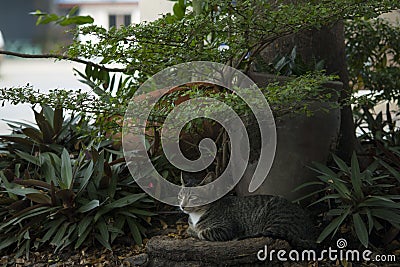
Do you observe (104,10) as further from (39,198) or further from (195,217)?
(195,217)

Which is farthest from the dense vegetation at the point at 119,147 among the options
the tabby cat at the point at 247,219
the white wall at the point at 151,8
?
the white wall at the point at 151,8

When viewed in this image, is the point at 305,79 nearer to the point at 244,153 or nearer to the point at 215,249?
the point at 244,153

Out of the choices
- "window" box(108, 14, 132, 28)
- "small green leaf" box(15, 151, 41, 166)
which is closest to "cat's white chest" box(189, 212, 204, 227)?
"small green leaf" box(15, 151, 41, 166)

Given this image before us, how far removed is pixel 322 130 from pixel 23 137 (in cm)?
156

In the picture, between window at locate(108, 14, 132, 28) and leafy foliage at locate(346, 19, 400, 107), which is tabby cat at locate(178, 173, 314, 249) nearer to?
leafy foliage at locate(346, 19, 400, 107)

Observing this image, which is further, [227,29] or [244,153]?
[244,153]

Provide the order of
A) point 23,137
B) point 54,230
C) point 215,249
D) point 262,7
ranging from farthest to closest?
1. point 23,137
2. point 54,230
3. point 262,7
4. point 215,249

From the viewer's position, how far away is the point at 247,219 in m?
2.16

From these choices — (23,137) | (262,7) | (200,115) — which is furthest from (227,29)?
(23,137)

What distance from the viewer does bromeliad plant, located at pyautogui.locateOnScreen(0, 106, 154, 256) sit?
7.88ft

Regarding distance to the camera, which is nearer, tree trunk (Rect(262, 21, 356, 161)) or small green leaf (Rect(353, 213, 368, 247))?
small green leaf (Rect(353, 213, 368, 247))

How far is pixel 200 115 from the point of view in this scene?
2074 mm

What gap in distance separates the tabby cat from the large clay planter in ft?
0.91

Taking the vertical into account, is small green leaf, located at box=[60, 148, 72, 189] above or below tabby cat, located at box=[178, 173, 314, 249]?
above
